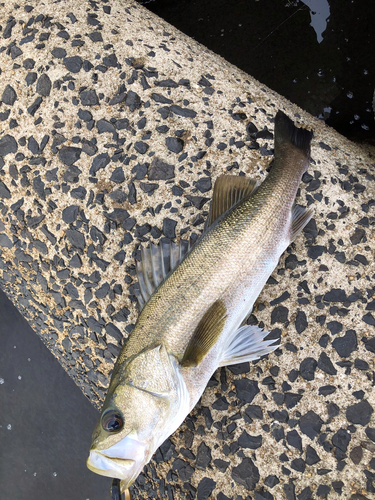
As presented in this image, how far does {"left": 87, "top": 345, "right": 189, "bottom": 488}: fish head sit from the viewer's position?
4.11 ft

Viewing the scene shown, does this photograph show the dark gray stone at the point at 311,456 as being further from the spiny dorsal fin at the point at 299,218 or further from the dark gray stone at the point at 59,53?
the dark gray stone at the point at 59,53

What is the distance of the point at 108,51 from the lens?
206 centimetres

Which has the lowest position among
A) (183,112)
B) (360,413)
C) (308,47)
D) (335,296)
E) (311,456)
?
(311,456)

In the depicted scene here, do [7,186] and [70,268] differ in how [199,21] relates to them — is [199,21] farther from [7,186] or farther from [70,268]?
[70,268]

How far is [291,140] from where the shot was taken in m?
1.74

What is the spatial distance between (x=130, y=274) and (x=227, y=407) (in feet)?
2.36

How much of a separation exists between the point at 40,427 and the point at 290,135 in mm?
2473

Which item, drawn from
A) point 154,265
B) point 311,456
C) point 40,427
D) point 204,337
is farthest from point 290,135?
point 40,427

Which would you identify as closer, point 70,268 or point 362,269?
point 362,269

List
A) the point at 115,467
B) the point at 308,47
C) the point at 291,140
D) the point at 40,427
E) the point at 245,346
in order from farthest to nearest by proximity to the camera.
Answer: the point at 308,47 < the point at 40,427 < the point at 291,140 < the point at 245,346 < the point at 115,467

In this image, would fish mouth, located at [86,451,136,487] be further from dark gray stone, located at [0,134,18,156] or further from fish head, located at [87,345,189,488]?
dark gray stone, located at [0,134,18,156]

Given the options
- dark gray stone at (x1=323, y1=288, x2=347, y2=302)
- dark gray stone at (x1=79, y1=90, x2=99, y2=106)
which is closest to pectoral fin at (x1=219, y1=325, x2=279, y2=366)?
dark gray stone at (x1=323, y1=288, x2=347, y2=302)

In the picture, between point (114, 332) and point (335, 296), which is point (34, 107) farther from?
point (335, 296)

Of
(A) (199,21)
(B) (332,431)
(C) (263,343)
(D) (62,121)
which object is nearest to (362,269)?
(C) (263,343)
